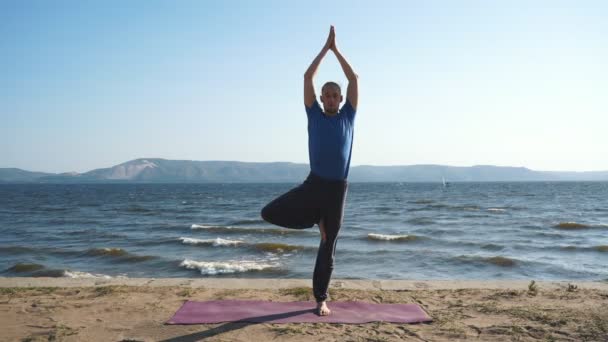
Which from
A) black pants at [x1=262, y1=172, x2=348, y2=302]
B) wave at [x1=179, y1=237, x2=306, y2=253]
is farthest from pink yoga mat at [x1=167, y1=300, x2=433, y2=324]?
wave at [x1=179, y1=237, x2=306, y2=253]

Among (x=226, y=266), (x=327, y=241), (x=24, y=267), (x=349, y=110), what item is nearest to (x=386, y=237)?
(x=226, y=266)

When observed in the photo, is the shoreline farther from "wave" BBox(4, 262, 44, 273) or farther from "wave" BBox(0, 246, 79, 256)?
"wave" BBox(0, 246, 79, 256)

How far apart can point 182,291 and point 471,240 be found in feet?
40.5

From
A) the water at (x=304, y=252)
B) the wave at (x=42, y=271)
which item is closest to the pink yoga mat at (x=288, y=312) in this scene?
the water at (x=304, y=252)

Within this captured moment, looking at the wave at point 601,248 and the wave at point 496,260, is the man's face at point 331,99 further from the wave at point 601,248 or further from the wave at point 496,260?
the wave at point 601,248

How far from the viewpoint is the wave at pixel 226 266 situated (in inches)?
401

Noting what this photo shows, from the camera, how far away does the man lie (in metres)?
4.22

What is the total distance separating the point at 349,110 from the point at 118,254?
10.6 meters

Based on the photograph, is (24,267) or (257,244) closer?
(24,267)

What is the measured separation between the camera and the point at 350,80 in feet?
14.5

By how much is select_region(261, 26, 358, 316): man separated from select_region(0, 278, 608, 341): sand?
957 mm

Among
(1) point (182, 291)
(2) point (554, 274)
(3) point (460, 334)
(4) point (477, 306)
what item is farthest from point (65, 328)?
(2) point (554, 274)

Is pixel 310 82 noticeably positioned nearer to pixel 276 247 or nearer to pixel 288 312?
pixel 288 312

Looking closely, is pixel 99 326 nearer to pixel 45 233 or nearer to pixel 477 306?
pixel 477 306
